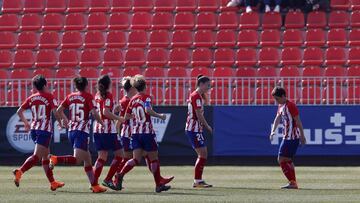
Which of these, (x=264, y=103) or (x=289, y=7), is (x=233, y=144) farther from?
(x=289, y=7)

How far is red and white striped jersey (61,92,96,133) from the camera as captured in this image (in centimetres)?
1638

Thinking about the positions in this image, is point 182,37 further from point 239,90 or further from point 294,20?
point 239,90

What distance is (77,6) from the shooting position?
3022 centimetres

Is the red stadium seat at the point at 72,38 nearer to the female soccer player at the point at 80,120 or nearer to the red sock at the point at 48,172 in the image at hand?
the red sock at the point at 48,172

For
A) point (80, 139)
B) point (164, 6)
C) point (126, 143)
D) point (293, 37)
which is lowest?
point (126, 143)

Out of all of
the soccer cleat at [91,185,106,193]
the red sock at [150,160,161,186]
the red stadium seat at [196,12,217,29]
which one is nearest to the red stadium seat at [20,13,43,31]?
the red stadium seat at [196,12,217,29]

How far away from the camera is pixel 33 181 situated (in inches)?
740

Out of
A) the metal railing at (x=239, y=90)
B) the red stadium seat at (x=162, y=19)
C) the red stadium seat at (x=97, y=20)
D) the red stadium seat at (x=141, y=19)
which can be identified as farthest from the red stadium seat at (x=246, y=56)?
the red stadium seat at (x=97, y=20)

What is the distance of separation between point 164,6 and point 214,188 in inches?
533

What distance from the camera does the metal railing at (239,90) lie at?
79.4ft

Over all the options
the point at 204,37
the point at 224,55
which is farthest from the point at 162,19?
the point at 224,55

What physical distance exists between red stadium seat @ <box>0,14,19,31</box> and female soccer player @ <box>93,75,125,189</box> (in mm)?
13164

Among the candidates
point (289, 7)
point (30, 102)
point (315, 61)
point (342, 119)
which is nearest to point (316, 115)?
point (342, 119)

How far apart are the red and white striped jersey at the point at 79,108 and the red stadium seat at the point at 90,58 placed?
11606mm
